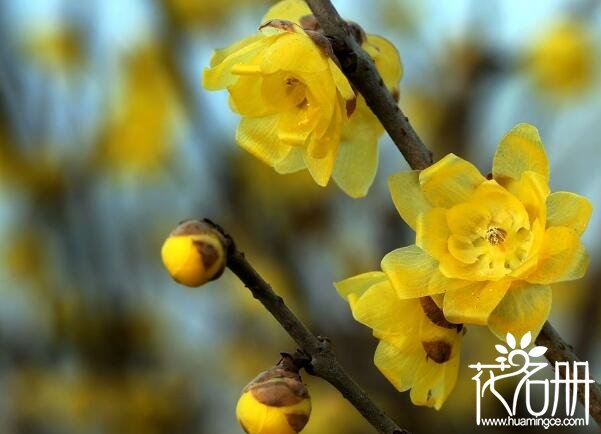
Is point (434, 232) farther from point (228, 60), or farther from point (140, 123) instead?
point (140, 123)

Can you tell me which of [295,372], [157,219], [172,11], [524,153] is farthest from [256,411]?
[157,219]

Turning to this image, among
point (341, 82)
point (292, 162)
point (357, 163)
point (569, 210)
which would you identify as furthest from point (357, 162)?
point (569, 210)

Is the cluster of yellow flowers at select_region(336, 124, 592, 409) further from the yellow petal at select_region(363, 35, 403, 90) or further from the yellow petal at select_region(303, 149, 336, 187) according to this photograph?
the yellow petal at select_region(363, 35, 403, 90)

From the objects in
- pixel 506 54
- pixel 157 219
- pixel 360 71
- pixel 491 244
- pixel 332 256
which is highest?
pixel 157 219

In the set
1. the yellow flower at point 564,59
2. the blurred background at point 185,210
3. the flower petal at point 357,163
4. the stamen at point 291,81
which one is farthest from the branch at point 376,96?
the yellow flower at point 564,59

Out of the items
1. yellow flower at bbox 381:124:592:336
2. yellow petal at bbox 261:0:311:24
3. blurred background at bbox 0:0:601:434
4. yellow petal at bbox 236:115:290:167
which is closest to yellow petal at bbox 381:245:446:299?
yellow flower at bbox 381:124:592:336

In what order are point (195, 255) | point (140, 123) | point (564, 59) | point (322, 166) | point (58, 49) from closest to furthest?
point (195, 255) → point (322, 166) → point (58, 49) → point (564, 59) → point (140, 123)

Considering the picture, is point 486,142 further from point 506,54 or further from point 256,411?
point 256,411
